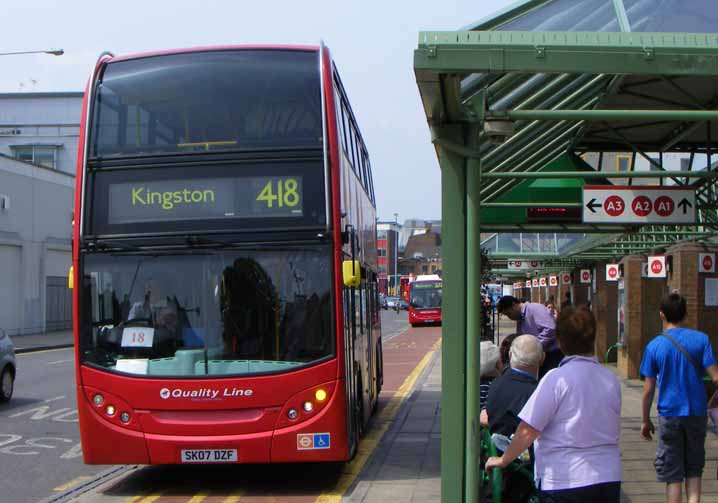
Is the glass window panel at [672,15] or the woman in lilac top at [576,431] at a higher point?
the glass window panel at [672,15]

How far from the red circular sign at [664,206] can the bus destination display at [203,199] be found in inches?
153

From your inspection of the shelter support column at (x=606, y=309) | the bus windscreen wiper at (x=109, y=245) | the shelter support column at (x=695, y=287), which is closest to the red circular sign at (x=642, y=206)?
the bus windscreen wiper at (x=109, y=245)

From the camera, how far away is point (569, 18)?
667 cm

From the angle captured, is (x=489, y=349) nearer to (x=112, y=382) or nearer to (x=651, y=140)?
(x=112, y=382)

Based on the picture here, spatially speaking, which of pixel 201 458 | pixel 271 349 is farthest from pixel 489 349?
pixel 201 458

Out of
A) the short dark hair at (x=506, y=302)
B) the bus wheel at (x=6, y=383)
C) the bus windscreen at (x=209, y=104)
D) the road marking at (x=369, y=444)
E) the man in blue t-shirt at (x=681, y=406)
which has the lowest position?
the road marking at (x=369, y=444)

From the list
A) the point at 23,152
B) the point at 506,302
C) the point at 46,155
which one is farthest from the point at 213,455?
the point at 23,152

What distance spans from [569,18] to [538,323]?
14.6 feet

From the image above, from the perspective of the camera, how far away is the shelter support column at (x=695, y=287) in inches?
640

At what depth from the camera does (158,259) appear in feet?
30.6

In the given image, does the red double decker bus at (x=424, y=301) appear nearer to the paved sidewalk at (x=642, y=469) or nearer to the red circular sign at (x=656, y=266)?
the red circular sign at (x=656, y=266)

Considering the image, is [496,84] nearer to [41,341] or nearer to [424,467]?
[424,467]

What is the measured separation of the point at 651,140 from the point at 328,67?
17.9 ft

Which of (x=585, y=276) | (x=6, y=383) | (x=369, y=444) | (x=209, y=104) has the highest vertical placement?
(x=209, y=104)
